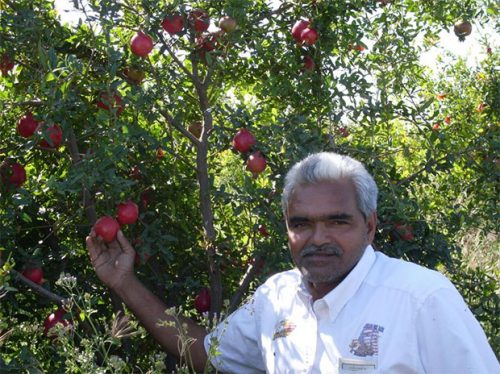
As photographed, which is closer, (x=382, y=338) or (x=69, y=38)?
(x=382, y=338)

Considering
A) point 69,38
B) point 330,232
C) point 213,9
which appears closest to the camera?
point 330,232

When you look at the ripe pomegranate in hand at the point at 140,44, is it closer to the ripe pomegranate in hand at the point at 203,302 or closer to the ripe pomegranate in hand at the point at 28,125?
the ripe pomegranate in hand at the point at 28,125

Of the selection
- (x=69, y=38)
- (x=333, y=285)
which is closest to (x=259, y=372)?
(x=333, y=285)

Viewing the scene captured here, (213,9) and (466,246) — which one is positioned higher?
(213,9)

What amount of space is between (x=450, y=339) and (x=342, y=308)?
1.23 feet

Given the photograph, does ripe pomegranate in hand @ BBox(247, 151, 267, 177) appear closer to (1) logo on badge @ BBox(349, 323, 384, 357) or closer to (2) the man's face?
(2) the man's face

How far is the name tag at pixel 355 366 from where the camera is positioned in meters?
2.62

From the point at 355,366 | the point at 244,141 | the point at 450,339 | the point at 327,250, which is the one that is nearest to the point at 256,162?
the point at 244,141

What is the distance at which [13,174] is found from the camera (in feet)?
11.7

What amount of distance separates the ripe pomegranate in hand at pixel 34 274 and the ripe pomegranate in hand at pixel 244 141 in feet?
2.89

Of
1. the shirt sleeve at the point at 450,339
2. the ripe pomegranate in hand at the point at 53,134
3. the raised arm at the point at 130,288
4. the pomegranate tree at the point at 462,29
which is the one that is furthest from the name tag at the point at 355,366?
the pomegranate tree at the point at 462,29

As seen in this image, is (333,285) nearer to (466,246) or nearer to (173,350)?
(173,350)

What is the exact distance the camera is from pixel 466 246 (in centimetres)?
531

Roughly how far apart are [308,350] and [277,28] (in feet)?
5.49
